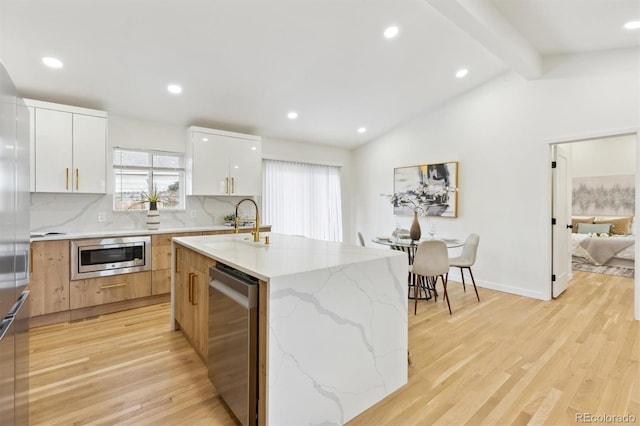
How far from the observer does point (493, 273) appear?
434 cm

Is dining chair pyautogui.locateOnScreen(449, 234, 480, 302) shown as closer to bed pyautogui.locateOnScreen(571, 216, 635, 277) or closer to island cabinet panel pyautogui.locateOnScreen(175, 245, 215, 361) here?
island cabinet panel pyautogui.locateOnScreen(175, 245, 215, 361)

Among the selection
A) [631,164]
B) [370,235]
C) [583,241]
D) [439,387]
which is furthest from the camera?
[631,164]

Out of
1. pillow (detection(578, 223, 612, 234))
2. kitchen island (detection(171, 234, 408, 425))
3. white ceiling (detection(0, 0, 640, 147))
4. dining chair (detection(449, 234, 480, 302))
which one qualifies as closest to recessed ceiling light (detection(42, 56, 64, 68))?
white ceiling (detection(0, 0, 640, 147))

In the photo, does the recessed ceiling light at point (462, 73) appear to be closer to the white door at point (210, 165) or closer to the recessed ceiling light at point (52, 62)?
the white door at point (210, 165)

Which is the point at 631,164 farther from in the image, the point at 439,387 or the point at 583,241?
the point at 439,387

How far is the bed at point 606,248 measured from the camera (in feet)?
17.6

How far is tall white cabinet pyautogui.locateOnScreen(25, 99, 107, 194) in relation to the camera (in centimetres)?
316

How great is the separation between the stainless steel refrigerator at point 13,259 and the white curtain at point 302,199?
12.0ft

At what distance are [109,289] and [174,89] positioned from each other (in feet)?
7.74

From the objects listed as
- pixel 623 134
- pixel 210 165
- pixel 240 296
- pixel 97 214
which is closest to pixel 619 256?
pixel 623 134

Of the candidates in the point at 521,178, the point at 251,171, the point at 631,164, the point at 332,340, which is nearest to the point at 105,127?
the point at 251,171

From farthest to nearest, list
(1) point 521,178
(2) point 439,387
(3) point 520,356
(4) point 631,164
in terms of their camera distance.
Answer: (4) point 631,164, (1) point 521,178, (3) point 520,356, (2) point 439,387

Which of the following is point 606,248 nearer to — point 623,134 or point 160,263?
point 623,134

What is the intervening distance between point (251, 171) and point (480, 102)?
3508 mm
